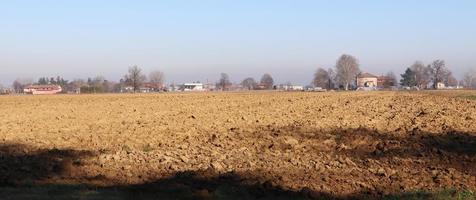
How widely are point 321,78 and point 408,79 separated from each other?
23.1 m

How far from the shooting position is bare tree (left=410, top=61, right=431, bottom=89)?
519 ft

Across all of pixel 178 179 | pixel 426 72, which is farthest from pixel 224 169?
pixel 426 72

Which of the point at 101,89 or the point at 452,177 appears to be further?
the point at 101,89

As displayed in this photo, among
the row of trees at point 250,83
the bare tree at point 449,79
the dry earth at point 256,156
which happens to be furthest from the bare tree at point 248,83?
the dry earth at point 256,156

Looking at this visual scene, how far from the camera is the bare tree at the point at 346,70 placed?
162m

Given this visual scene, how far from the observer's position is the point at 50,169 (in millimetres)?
10516

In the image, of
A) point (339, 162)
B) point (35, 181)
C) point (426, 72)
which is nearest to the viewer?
point (35, 181)

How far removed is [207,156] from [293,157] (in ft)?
5.68

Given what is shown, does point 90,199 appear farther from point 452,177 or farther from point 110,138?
point 110,138

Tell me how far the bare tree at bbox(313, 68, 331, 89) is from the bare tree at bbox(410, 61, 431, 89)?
22774mm

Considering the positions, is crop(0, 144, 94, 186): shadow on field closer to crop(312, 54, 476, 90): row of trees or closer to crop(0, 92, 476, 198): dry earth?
crop(0, 92, 476, 198): dry earth

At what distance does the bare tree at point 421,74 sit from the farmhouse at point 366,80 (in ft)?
34.2

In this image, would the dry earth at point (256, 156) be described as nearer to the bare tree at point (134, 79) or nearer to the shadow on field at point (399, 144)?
the shadow on field at point (399, 144)

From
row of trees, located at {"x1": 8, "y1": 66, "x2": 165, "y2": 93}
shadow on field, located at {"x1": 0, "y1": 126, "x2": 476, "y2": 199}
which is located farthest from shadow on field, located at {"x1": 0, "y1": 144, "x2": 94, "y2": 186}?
row of trees, located at {"x1": 8, "y1": 66, "x2": 165, "y2": 93}
